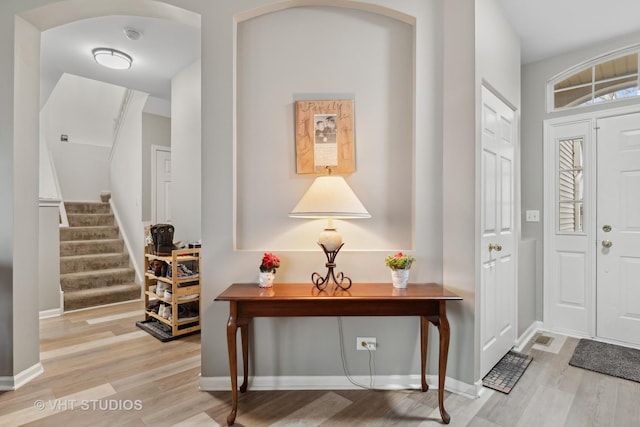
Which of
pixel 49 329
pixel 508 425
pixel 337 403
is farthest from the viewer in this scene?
pixel 49 329

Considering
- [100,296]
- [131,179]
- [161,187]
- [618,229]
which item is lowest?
[100,296]

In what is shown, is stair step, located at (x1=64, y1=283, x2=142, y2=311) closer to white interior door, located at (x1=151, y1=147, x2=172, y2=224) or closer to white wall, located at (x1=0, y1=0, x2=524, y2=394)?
white interior door, located at (x1=151, y1=147, x2=172, y2=224)

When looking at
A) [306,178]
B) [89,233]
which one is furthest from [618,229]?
[89,233]

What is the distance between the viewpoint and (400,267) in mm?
1967

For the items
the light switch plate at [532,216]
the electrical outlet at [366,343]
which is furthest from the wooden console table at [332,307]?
the light switch plate at [532,216]

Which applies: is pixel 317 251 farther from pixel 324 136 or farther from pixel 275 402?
pixel 275 402

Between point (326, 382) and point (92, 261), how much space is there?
3.98 m

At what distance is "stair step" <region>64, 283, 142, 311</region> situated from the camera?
381cm

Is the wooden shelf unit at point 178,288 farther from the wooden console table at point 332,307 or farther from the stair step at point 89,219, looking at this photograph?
the stair step at point 89,219

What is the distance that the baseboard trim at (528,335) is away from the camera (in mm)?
2758

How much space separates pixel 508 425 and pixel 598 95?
2.85 metres

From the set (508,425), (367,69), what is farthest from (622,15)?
(508,425)

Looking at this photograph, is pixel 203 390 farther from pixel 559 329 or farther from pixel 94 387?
pixel 559 329

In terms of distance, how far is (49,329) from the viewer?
3.19 metres
